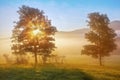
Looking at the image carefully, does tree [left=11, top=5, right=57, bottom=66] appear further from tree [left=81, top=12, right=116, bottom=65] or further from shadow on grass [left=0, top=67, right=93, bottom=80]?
shadow on grass [left=0, top=67, right=93, bottom=80]

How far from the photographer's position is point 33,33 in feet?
137

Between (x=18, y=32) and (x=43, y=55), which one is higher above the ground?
(x=18, y=32)

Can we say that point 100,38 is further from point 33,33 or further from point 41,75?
point 41,75

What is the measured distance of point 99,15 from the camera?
48.4 metres

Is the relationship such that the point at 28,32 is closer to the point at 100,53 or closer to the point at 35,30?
the point at 35,30

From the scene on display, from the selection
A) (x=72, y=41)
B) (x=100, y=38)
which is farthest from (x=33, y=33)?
(x=72, y=41)

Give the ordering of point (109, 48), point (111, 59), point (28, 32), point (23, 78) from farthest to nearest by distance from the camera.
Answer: point (111, 59) → point (109, 48) → point (28, 32) → point (23, 78)

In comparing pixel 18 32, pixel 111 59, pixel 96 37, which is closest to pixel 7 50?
pixel 18 32

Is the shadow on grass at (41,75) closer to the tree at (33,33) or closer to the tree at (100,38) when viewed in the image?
the tree at (33,33)

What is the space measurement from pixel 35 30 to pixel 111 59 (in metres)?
22.3

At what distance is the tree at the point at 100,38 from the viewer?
4762 centimetres

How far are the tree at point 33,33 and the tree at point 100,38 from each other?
298 inches

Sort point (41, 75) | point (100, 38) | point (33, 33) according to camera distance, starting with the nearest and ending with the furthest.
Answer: point (41, 75)
point (33, 33)
point (100, 38)

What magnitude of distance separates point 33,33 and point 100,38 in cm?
1054
